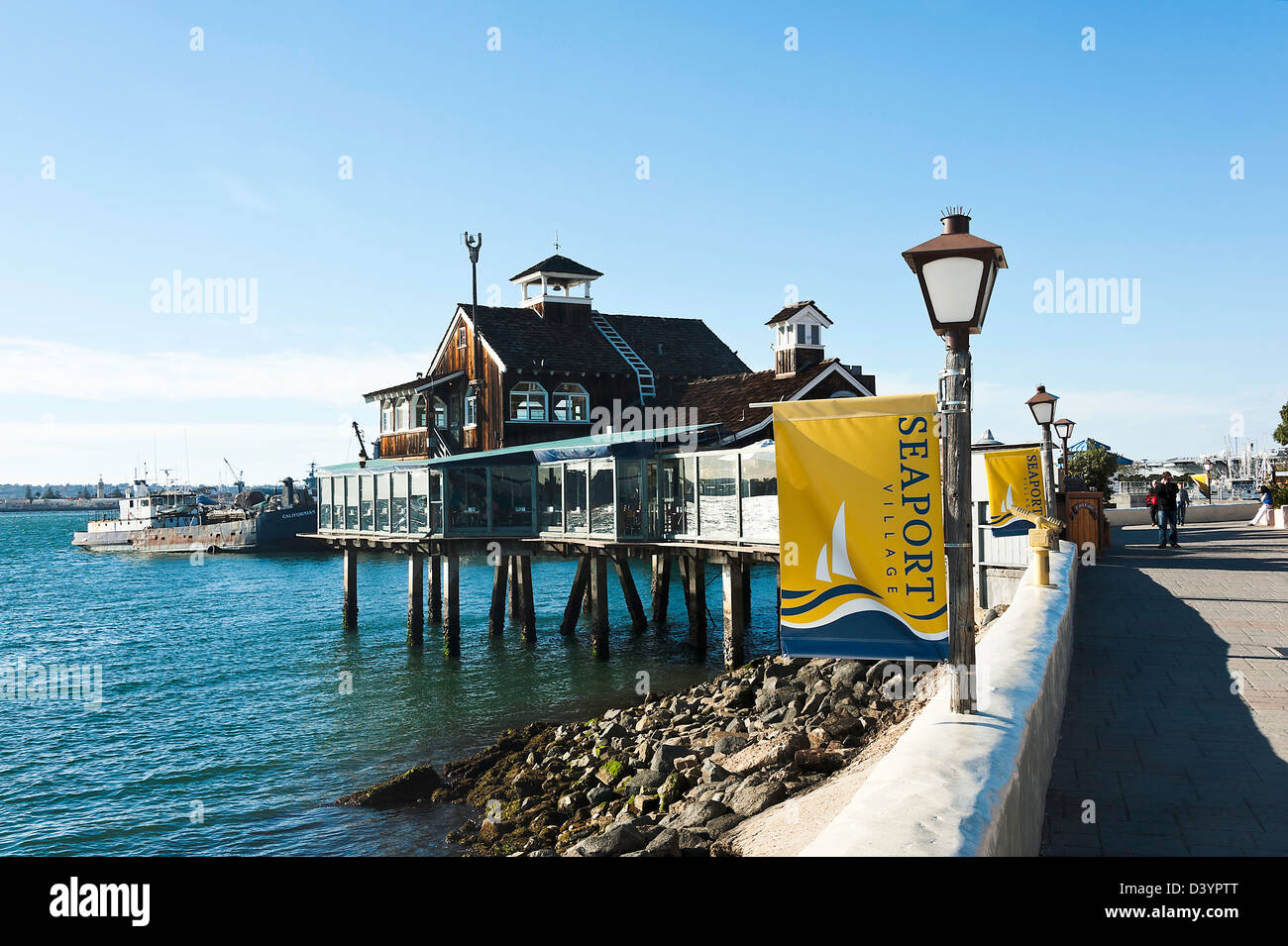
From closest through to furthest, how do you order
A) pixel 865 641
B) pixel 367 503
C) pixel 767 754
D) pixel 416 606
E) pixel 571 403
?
pixel 865 641
pixel 767 754
pixel 416 606
pixel 367 503
pixel 571 403

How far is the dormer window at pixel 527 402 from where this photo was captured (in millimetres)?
36281

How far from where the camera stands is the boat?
81562 mm

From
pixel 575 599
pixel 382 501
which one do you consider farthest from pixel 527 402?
pixel 575 599

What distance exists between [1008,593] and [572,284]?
29.0m

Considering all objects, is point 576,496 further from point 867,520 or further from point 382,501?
point 867,520

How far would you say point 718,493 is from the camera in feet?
69.3

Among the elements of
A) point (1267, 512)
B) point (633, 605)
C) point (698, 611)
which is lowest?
point (633, 605)

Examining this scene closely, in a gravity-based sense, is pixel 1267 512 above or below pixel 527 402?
below

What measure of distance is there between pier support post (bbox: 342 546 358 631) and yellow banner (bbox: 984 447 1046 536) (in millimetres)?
23008

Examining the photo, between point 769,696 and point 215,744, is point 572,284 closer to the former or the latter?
point 215,744

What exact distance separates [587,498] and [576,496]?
508 millimetres

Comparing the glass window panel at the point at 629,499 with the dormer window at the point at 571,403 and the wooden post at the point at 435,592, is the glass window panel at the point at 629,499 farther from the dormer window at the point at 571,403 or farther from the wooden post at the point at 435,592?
the dormer window at the point at 571,403

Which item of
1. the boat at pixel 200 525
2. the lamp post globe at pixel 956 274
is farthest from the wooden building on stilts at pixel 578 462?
the boat at pixel 200 525

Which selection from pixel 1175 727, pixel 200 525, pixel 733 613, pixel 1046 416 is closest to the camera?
pixel 1175 727
